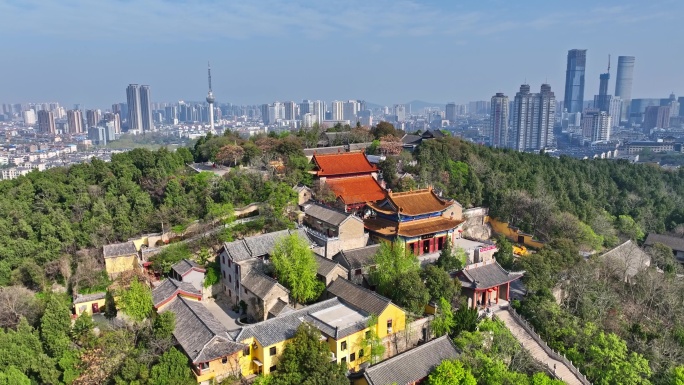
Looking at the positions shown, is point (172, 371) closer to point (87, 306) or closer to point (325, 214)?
point (87, 306)

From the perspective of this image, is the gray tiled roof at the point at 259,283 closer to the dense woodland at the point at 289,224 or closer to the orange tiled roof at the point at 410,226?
the dense woodland at the point at 289,224

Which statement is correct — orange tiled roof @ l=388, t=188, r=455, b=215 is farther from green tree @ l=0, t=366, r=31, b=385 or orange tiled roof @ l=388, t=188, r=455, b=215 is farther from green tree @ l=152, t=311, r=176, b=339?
green tree @ l=0, t=366, r=31, b=385

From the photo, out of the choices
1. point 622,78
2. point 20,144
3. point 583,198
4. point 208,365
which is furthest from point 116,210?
point 622,78

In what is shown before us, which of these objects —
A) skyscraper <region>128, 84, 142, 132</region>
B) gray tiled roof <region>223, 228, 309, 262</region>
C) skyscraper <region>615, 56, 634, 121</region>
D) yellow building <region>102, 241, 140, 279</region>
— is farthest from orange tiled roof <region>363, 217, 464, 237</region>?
skyscraper <region>615, 56, 634, 121</region>

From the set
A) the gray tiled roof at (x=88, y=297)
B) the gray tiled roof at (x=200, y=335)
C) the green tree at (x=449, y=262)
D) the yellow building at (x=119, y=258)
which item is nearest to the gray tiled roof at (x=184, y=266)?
the yellow building at (x=119, y=258)

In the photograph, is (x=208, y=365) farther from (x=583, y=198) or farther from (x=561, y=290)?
(x=583, y=198)

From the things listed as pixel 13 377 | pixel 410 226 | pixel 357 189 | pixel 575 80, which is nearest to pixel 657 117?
pixel 575 80
